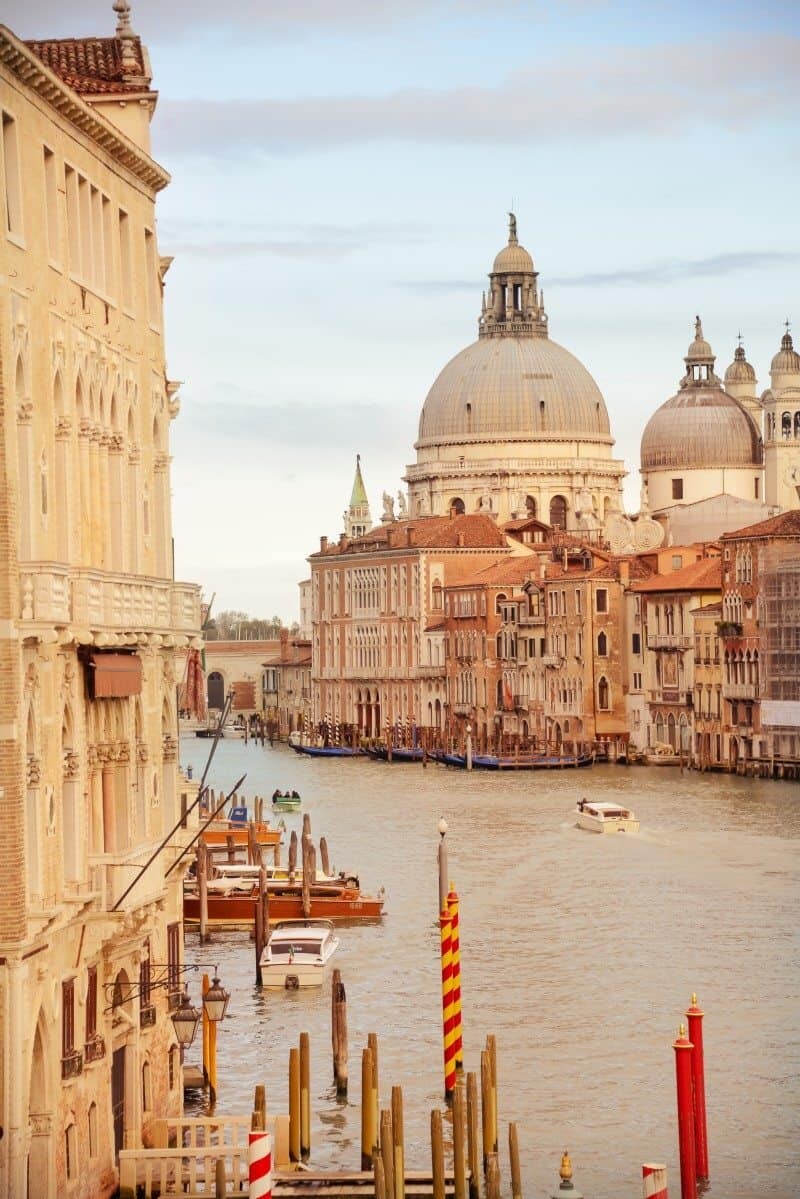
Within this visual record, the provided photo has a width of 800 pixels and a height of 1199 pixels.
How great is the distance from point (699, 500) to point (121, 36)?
8214cm

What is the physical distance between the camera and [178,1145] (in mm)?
14977

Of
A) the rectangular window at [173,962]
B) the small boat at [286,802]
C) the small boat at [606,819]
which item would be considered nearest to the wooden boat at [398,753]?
the small boat at [286,802]

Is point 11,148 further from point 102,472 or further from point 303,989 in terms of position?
point 303,989

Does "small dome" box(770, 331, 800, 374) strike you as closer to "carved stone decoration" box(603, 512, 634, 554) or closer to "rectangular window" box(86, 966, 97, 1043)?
"carved stone decoration" box(603, 512, 634, 554)

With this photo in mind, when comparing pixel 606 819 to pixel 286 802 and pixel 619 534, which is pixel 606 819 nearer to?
pixel 286 802

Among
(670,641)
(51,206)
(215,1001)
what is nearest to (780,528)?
(670,641)

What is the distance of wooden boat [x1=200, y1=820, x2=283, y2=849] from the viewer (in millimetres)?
41344

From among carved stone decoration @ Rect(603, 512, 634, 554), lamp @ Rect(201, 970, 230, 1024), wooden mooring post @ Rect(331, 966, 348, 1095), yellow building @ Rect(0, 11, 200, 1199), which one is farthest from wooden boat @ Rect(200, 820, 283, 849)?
carved stone decoration @ Rect(603, 512, 634, 554)

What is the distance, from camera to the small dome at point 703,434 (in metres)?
97.5

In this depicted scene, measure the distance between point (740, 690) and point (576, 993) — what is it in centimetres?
4321

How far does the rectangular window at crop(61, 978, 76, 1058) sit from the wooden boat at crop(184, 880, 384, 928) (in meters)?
17.6

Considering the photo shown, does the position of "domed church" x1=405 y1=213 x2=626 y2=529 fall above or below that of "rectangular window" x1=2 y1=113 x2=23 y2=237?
above

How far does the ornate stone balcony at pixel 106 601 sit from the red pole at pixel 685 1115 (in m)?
3.47

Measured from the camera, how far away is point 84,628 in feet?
42.3
